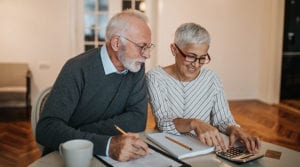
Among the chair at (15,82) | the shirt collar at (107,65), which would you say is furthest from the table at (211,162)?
the chair at (15,82)

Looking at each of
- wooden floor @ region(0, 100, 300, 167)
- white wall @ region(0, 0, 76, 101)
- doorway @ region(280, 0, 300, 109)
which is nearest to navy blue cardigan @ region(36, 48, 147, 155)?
wooden floor @ region(0, 100, 300, 167)

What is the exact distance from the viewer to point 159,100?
5.41 feet

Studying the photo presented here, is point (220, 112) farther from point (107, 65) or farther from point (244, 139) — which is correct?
point (107, 65)

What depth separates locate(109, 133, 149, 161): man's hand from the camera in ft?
3.75

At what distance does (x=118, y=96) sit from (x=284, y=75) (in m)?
4.75

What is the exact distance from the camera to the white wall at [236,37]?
5.30 meters

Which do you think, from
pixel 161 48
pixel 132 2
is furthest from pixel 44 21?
pixel 161 48

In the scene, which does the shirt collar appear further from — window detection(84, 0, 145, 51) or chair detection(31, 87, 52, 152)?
window detection(84, 0, 145, 51)

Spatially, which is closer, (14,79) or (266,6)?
(14,79)

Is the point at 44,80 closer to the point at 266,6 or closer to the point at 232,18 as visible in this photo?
the point at 232,18

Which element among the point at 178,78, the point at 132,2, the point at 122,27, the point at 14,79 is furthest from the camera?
the point at 132,2

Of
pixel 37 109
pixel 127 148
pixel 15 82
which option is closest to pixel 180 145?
pixel 127 148

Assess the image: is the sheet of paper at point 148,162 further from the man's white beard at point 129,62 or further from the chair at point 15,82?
the chair at point 15,82

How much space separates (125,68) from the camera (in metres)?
1.55
